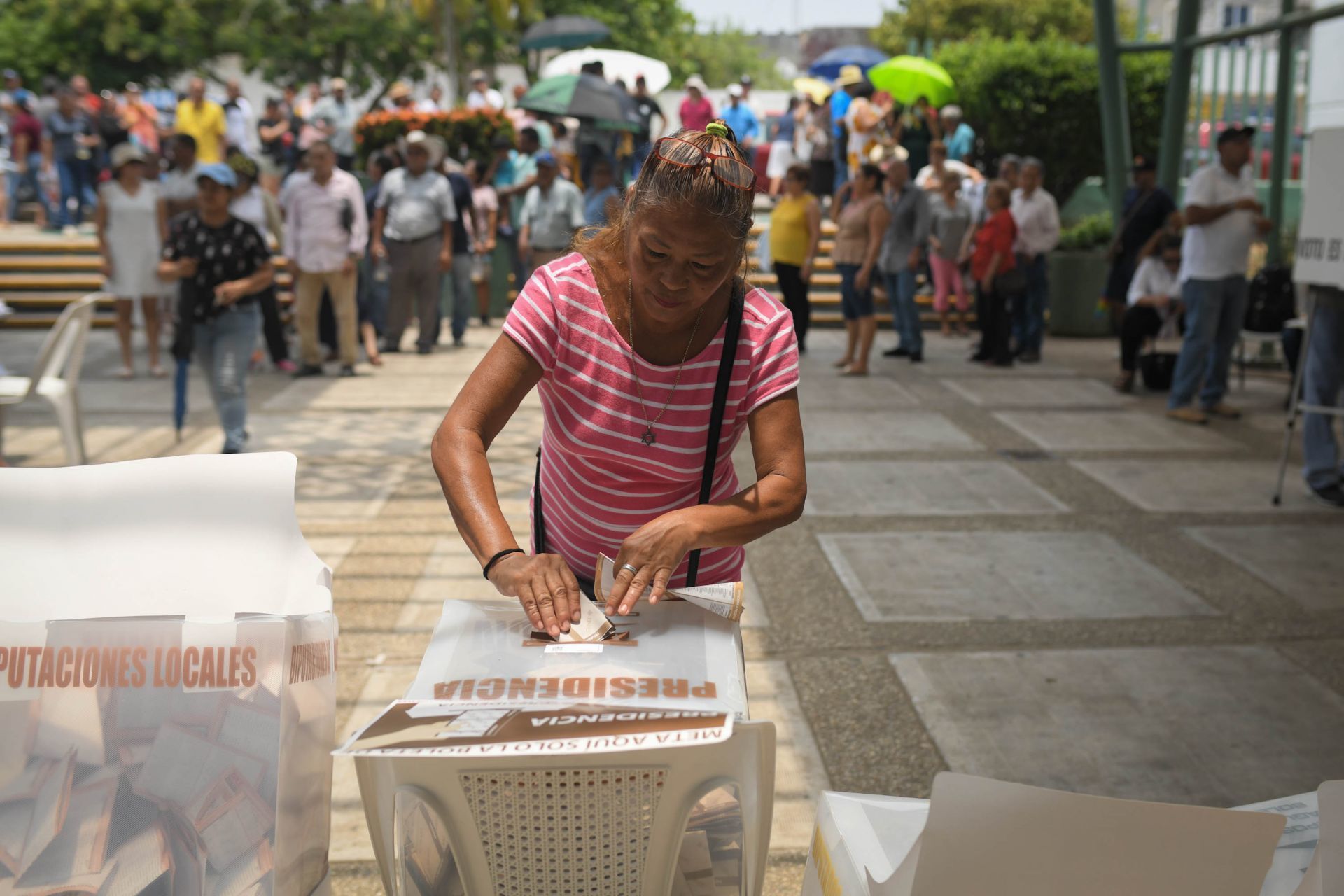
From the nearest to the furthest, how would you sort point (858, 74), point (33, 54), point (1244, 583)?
point (1244, 583), point (858, 74), point (33, 54)

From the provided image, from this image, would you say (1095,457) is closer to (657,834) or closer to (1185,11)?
(1185,11)

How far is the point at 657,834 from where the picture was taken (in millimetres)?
1636

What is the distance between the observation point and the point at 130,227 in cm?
977

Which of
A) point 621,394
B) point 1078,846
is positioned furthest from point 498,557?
point 1078,846

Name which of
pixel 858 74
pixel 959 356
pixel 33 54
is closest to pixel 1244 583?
pixel 959 356

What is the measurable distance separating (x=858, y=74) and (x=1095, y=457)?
1024cm

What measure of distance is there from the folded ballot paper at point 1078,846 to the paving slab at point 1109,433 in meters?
6.98

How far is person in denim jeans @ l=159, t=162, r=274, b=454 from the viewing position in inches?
281

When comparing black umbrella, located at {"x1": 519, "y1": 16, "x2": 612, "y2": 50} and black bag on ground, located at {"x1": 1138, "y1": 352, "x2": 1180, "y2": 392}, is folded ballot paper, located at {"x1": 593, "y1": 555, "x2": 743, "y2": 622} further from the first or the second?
black umbrella, located at {"x1": 519, "y1": 16, "x2": 612, "y2": 50}

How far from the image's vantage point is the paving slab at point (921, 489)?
21.9ft

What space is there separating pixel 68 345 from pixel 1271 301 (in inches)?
346

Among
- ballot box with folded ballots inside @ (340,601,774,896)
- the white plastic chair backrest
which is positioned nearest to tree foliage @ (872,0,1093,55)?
the white plastic chair backrest

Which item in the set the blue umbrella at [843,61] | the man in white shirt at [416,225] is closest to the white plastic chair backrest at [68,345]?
the man in white shirt at [416,225]

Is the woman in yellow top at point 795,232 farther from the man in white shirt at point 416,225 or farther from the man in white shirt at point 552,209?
the man in white shirt at point 416,225
